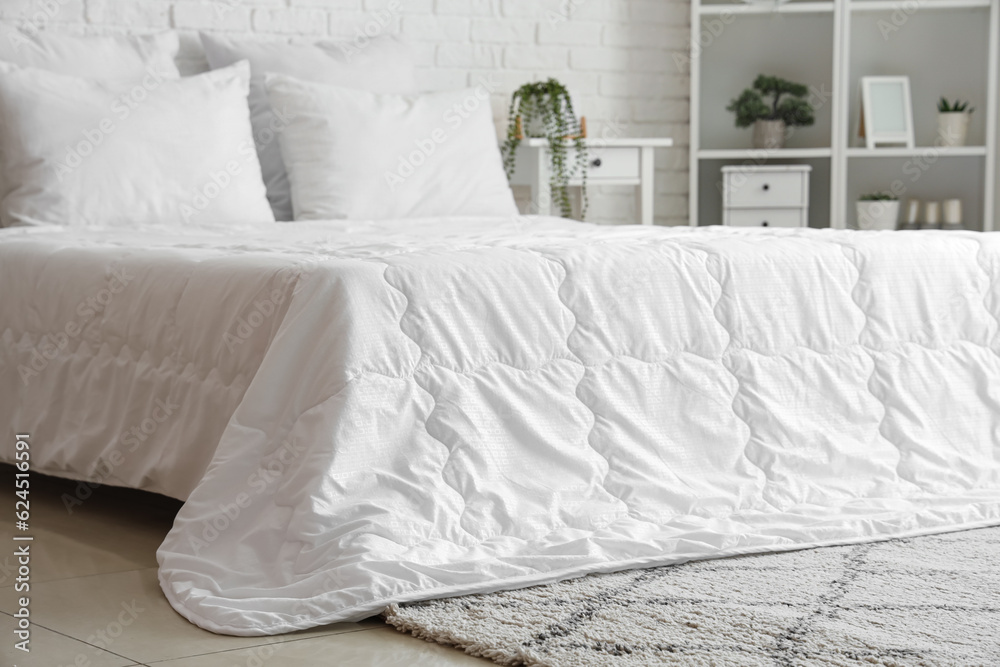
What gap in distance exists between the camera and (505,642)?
1.36 meters

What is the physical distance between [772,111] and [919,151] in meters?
0.52

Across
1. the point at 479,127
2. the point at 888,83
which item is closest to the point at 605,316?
the point at 479,127

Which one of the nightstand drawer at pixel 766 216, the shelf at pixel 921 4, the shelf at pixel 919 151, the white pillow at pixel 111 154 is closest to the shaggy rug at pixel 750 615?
the white pillow at pixel 111 154

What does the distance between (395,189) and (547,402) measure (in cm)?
158

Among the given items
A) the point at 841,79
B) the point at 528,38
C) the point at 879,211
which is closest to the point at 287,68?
the point at 528,38

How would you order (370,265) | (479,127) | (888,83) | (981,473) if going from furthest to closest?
(888,83), (479,127), (981,473), (370,265)

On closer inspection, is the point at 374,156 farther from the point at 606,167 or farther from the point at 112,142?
the point at 606,167

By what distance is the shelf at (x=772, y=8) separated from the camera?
4.34m

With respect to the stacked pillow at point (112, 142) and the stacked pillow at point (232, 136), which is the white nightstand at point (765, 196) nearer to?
the stacked pillow at point (232, 136)

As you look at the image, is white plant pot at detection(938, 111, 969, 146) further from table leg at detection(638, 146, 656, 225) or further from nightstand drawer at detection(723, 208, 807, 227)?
table leg at detection(638, 146, 656, 225)

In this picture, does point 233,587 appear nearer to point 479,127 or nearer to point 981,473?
point 981,473

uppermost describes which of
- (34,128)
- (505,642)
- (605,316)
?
(34,128)

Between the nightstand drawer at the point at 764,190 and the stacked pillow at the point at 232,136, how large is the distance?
109cm

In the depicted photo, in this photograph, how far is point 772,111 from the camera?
14.5ft
